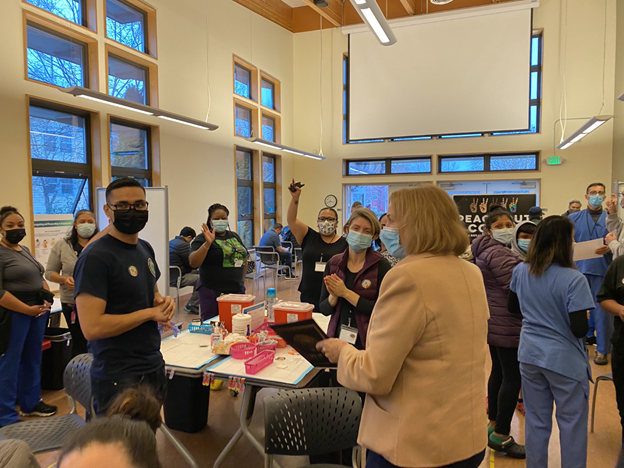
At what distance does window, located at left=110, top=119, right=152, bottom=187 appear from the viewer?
6266 mm

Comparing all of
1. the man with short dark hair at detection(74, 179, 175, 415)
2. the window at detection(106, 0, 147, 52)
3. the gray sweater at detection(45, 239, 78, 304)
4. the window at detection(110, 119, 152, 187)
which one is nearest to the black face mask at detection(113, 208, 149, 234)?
the man with short dark hair at detection(74, 179, 175, 415)

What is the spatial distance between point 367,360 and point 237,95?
28.3ft

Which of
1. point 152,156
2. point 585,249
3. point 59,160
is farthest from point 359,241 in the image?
point 152,156

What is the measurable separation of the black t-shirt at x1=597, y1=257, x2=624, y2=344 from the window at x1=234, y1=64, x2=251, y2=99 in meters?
8.14

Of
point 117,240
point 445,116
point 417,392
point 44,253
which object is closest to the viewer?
point 417,392

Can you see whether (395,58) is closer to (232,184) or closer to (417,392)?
(232,184)

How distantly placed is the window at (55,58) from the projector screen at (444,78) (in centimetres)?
639

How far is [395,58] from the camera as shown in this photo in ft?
31.9

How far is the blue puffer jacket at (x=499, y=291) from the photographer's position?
2.44 meters

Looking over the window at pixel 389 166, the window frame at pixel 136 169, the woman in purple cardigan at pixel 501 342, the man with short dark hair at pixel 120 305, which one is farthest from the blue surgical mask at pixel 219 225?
the window at pixel 389 166

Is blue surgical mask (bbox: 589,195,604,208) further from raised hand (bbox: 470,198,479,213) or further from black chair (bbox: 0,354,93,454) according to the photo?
black chair (bbox: 0,354,93,454)

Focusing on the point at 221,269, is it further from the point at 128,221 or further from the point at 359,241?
the point at 128,221

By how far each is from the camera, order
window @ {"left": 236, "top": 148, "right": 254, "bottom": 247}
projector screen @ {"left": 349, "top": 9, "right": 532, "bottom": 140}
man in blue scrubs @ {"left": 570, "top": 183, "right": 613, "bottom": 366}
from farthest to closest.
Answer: window @ {"left": 236, "top": 148, "right": 254, "bottom": 247} < projector screen @ {"left": 349, "top": 9, "right": 532, "bottom": 140} < man in blue scrubs @ {"left": 570, "top": 183, "right": 613, "bottom": 366}

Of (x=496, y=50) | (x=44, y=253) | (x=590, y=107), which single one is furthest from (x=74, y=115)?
(x=590, y=107)
